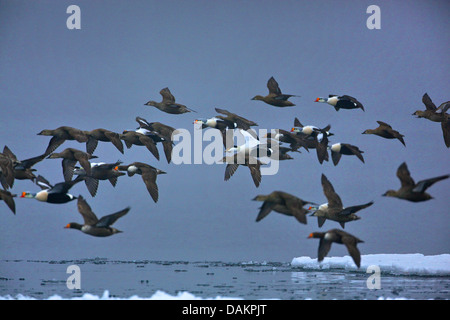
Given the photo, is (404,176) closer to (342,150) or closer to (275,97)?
(342,150)

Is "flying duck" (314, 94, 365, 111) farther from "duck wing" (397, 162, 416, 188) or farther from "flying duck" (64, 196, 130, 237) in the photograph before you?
"flying duck" (64, 196, 130, 237)

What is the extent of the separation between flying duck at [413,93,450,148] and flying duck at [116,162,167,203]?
4715 mm

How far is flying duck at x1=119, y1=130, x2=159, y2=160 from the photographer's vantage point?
1049cm

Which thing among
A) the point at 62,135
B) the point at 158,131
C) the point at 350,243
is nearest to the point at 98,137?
the point at 62,135

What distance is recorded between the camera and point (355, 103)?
34.4 feet

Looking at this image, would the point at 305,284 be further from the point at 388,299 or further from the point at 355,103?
the point at 355,103

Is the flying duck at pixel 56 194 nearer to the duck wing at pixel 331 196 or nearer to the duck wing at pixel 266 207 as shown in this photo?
the duck wing at pixel 266 207

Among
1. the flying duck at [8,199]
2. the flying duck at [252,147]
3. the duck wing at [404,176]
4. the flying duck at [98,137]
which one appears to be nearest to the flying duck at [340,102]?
the flying duck at [252,147]

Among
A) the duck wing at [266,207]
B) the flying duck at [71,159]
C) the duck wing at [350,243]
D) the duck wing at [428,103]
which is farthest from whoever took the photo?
the duck wing at [428,103]

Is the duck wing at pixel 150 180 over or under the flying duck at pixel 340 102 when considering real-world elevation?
under

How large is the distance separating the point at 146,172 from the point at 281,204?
2616mm

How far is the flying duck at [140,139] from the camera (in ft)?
34.4

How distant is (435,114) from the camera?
10.9 meters
